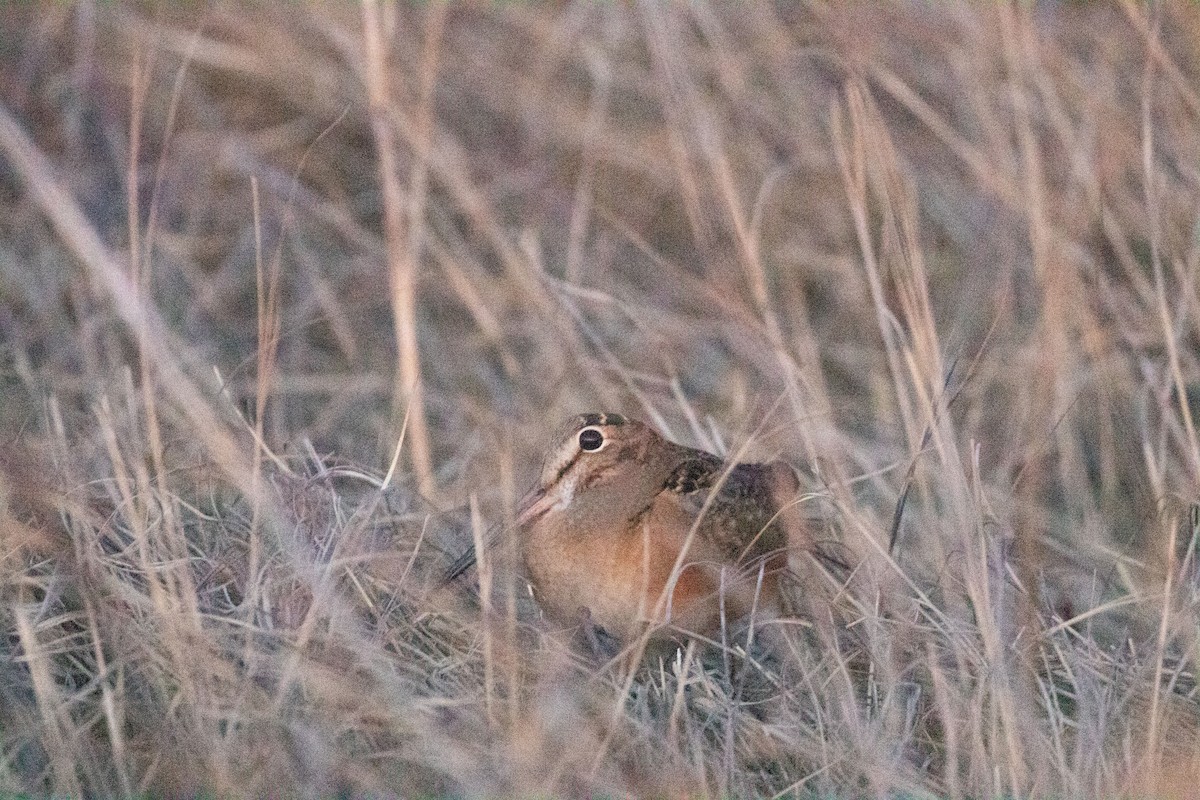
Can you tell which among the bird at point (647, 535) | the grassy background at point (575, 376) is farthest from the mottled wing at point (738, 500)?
Answer: the grassy background at point (575, 376)

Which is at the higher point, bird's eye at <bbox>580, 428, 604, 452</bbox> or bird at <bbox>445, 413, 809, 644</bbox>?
bird's eye at <bbox>580, 428, 604, 452</bbox>

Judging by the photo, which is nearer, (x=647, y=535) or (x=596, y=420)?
(x=647, y=535)

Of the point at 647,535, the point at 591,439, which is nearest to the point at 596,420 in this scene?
the point at 591,439

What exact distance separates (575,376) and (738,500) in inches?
53.7

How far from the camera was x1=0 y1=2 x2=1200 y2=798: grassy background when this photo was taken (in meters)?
2.71

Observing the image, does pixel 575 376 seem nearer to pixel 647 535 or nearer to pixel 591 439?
pixel 591 439

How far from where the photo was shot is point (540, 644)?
303 cm

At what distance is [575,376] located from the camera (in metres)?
4.49

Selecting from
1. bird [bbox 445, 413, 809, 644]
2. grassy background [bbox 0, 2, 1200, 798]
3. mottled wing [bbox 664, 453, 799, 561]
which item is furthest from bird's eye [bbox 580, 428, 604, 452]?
grassy background [bbox 0, 2, 1200, 798]

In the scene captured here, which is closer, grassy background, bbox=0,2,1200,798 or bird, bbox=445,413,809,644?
grassy background, bbox=0,2,1200,798

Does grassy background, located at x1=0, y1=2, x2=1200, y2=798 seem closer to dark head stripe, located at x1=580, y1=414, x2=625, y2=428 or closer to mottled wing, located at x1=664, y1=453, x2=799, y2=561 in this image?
mottled wing, located at x1=664, y1=453, x2=799, y2=561

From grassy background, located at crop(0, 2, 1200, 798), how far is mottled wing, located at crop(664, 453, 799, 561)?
123 millimetres

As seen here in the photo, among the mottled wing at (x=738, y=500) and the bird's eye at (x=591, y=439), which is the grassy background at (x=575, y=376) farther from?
the bird's eye at (x=591, y=439)

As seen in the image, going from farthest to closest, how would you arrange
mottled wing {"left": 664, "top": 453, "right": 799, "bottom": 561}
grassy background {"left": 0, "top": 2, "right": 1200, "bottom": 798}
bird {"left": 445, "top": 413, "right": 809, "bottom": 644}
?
mottled wing {"left": 664, "top": 453, "right": 799, "bottom": 561} < bird {"left": 445, "top": 413, "right": 809, "bottom": 644} < grassy background {"left": 0, "top": 2, "right": 1200, "bottom": 798}
